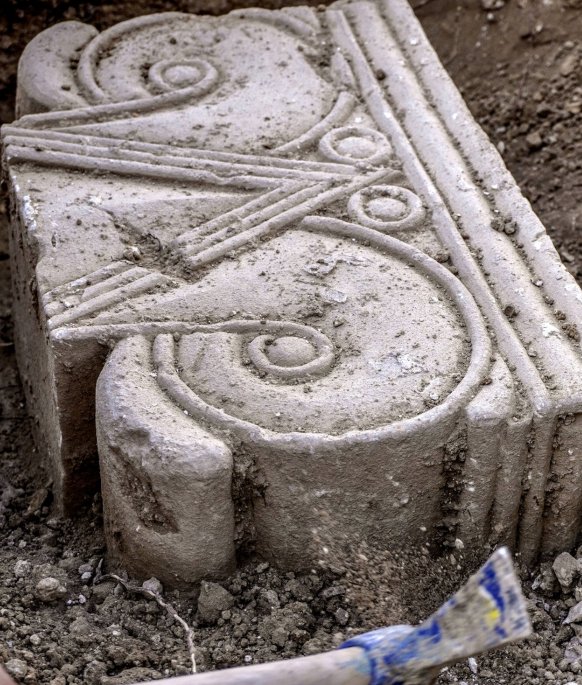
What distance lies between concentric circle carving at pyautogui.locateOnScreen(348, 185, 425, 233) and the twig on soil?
40.3 inches

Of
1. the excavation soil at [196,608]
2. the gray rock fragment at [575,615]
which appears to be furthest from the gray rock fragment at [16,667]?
the gray rock fragment at [575,615]

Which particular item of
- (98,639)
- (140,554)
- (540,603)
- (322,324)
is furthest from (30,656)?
(540,603)

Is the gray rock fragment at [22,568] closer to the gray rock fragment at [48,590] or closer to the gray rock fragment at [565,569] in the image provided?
the gray rock fragment at [48,590]

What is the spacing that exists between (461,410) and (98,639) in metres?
0.90

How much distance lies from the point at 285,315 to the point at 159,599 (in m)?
0.69

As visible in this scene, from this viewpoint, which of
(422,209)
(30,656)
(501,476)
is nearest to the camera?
(30,656)

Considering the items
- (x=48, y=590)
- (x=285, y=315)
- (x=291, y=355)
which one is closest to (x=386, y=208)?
(x=285, y=315)

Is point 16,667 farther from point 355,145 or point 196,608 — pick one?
point 355,145

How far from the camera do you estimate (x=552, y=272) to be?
254cm

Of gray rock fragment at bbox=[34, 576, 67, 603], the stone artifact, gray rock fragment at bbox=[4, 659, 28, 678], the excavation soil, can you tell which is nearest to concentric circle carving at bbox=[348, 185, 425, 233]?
the stone artifact

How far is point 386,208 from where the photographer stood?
107 inches

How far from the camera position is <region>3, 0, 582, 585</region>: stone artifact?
89.0 inches

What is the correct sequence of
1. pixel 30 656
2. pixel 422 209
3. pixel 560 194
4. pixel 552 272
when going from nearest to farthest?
pixel 30 656
pixel 552 272
pixel 422 209
pixel 560 194

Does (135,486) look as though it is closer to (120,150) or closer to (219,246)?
(219,246)
